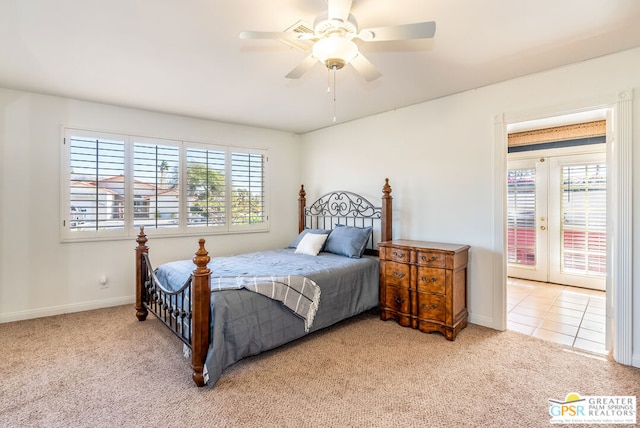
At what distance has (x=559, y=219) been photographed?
196 inches

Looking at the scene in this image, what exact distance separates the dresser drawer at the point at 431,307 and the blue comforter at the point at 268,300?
0.56 meters

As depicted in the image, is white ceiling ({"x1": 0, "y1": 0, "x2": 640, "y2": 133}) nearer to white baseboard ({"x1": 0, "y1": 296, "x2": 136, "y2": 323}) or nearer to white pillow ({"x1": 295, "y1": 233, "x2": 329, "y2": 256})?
white pillow ({"x1": 295, "y1": 233, "x2": 329, "y2": 256})

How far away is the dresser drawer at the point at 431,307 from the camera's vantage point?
3.03 m

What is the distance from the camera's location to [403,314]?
3.30m

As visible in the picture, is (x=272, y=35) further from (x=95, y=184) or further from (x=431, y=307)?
(x=95, y=184)

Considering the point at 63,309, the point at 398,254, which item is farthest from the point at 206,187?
the point at 398,254

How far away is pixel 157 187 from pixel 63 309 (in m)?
1.73

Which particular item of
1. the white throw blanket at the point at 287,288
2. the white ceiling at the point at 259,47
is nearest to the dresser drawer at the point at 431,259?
the white throw blanket at the point at 287,288

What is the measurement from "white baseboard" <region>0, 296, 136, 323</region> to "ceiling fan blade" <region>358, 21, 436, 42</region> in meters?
4.05

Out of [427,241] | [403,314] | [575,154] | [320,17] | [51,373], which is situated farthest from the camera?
[575,154]

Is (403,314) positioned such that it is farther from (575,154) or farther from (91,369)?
(575,154)

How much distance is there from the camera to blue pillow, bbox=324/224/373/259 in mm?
3787

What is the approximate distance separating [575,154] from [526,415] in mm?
4441

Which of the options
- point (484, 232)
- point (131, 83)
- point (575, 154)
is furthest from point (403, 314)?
point (575, 154)
